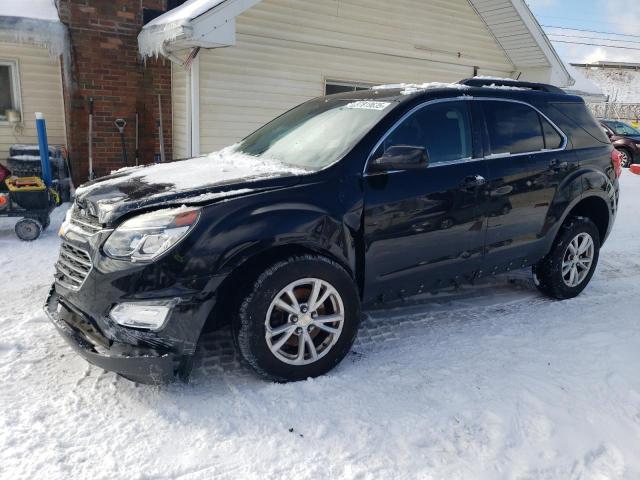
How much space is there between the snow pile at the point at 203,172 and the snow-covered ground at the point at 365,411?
1.19 m

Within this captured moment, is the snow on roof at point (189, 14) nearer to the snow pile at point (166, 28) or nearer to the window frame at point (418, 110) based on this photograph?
the snow pile at point (166, 28)

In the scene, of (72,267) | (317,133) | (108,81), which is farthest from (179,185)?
(108,81)

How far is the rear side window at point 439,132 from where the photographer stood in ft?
12.3

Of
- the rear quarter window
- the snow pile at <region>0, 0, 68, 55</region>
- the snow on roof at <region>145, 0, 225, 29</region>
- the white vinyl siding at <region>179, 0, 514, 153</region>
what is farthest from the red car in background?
the snow pile at <region>0, 0, 68, 55</region>

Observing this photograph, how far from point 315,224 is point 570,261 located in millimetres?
2944

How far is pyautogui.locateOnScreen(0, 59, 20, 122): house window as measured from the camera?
29.2 feet

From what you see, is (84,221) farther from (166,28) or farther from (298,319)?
(166,28)

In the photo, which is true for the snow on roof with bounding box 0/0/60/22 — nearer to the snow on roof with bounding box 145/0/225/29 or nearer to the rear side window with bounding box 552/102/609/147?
the snow on roof with bounding box 145/0/225/29

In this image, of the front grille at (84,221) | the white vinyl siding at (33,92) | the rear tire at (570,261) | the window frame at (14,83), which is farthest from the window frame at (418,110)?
the window frame at (14,83)

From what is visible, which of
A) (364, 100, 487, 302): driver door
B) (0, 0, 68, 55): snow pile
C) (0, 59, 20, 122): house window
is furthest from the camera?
(0, 59, 20, 122): house window

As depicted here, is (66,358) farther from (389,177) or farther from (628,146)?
(628,146)

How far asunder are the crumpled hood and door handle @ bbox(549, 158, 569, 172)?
2.38 m

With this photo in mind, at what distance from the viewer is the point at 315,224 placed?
129 inches

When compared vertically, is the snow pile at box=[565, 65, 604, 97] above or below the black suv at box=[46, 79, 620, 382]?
above
